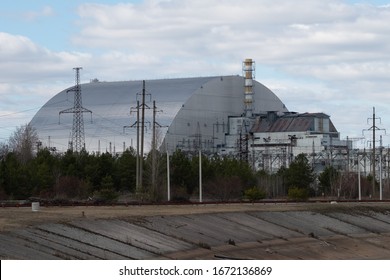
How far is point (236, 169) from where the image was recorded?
292 ft

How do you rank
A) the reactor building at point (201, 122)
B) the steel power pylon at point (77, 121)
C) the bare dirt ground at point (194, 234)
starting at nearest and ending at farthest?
the bare dirt ground at point (194, 234) < the steel power pylon at point (77, 121) < the reactor building at point (201, 122)

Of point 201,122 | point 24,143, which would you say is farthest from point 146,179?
point 201,122

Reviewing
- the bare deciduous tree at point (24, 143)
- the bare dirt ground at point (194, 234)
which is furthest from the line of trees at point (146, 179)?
the bare dirt ground at point (194, 234)

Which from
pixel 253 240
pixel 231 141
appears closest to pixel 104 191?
pixel 253 240

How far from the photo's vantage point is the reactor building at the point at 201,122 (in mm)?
125438

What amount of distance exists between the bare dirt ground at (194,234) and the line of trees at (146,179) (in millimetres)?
16247

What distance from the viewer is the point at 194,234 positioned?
40281 mm

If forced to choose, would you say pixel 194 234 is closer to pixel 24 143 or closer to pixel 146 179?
pixel 146 179

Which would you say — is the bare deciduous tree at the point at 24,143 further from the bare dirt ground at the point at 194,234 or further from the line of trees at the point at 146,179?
the bare dirt ground at the point at 194,234

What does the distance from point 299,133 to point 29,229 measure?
319ft

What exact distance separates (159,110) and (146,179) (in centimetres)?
4019

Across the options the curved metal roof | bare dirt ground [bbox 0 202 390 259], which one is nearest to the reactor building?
the curved metal roof

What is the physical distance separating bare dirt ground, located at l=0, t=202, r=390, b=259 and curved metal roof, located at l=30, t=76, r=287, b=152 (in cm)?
6911

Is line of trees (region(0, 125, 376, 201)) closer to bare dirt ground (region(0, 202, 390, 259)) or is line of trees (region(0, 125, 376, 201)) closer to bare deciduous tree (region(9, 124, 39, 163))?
bare deciduous tree (region(9, 124, 39, 163))
